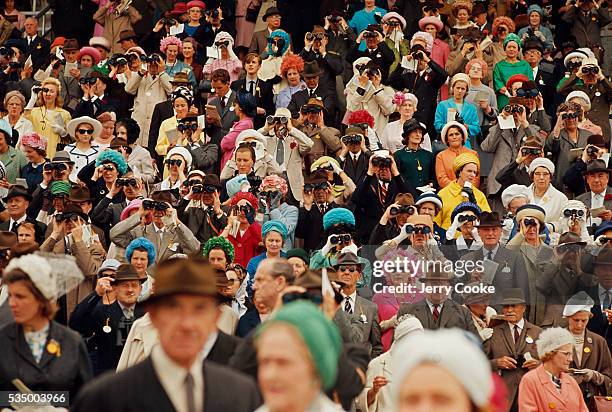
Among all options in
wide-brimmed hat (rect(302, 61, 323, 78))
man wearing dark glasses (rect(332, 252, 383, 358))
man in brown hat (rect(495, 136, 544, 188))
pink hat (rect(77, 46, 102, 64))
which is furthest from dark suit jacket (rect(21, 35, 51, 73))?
man wearing dark glasses (rect(332, 252, 383, 358))

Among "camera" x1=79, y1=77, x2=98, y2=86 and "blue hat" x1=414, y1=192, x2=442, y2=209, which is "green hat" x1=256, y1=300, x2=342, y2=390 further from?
"camera" x1=79, y1=77, x2=98, y2=86

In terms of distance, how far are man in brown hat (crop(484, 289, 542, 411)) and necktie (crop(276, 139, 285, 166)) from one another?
4.45 m

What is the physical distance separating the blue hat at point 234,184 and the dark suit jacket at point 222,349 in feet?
22.1

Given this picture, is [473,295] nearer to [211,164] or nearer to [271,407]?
[211,164]

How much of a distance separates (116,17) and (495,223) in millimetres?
9487

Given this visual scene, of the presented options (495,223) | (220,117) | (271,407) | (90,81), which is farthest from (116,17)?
(271,407)

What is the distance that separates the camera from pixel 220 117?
17828 millimetres

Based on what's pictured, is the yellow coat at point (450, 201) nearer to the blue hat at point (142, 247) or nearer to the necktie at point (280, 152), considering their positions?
the necktie at point (280, 152)

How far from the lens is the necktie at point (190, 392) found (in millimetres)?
5375

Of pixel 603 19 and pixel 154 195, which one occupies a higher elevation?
pixel 603 19

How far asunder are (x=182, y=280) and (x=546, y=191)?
1033 centimetres

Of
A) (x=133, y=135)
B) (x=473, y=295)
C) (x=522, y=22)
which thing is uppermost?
(x=522, y=22)

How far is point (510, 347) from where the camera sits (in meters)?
12.2

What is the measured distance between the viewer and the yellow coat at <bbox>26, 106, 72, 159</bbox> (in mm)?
18016
